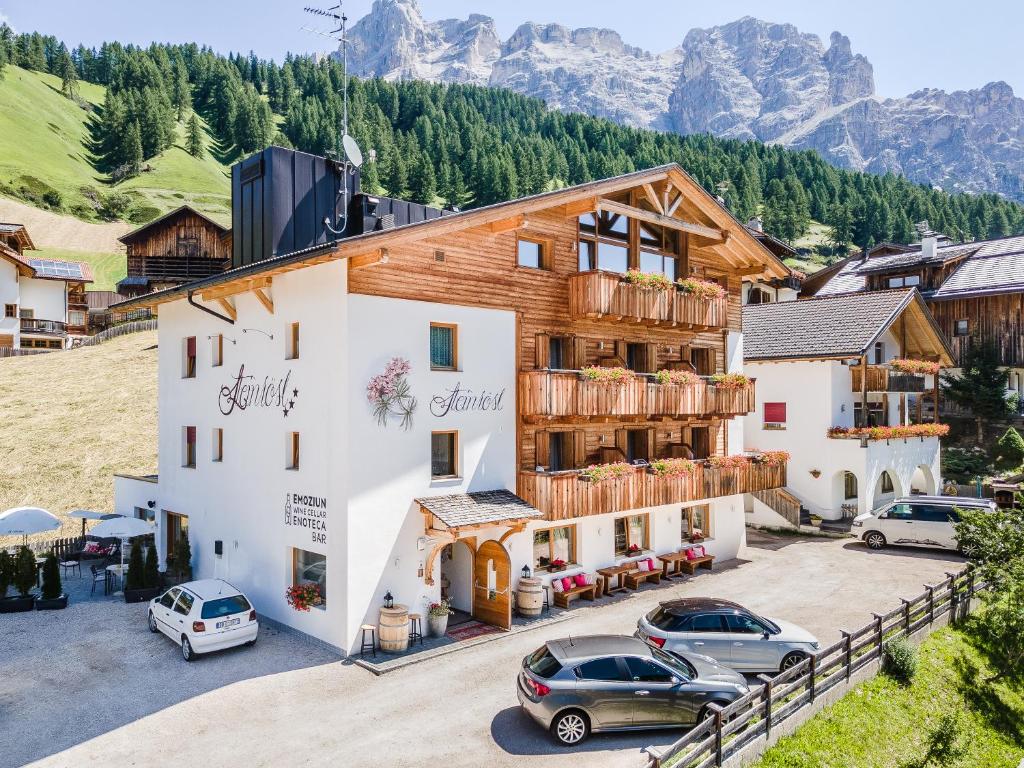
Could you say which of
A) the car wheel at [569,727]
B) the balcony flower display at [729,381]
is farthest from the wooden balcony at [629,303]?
the car wheel at [569,727]

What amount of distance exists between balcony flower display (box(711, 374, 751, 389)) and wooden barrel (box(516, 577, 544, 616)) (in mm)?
9207

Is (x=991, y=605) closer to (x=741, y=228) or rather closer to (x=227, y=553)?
(x=741, y=228)

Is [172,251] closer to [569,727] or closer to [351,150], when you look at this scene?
[351,150]

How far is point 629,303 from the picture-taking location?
21.1 metres

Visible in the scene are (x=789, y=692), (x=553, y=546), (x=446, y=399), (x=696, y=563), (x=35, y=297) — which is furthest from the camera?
(x=35, y=297)

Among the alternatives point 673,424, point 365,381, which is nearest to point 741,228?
point 673,424

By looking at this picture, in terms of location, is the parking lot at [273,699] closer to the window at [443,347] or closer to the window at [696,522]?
the window at [696,522]

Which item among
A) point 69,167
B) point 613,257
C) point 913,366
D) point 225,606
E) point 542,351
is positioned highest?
point 69,167

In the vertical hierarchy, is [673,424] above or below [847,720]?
above

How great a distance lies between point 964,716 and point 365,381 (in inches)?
621

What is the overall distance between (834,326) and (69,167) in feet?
426

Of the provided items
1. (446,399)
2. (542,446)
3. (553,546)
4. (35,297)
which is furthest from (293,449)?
(35,297)

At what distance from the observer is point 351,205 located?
70.5 feet

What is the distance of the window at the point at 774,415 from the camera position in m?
32.9
